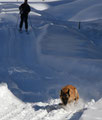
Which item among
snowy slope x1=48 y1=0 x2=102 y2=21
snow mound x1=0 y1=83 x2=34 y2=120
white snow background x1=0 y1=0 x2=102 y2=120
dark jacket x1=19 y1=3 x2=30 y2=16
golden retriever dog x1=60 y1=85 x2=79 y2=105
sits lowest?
snowy slope x1=48 y1=0 x2=102 y2=21

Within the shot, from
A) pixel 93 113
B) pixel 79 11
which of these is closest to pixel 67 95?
pixel 93 113

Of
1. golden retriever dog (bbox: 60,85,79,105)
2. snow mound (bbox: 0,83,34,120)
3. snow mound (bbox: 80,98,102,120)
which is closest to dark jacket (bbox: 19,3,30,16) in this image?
snow mound (bbox: 0,83,34,120)

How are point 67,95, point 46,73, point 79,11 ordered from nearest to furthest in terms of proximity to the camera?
point 67,95 → point 46,73 → point 79,11

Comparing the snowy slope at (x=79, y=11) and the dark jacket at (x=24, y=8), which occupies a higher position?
the dark jacket at (x=24, y=8)

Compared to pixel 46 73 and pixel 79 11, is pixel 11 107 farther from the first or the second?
pixel 79 11

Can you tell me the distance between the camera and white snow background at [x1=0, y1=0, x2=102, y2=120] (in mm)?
7078

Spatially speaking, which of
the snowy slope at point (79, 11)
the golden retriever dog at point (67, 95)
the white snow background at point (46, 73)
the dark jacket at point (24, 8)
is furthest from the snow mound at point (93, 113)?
the snowy slope at point (79, 11)

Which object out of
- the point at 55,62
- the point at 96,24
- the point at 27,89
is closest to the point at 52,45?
the point at 55,62

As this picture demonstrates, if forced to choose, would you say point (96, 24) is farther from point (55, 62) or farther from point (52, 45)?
point (55, 62)

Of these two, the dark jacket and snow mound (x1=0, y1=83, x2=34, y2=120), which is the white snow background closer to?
snow mound (x1=0, y1=83, x2=34, y2=120)

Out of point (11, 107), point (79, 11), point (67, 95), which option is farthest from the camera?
point (79, 11)

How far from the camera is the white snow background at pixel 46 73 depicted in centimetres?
708

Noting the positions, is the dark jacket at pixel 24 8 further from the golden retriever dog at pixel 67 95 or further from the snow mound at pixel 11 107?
the golden retriever dog at pixel 67 95

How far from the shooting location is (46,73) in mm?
10898
